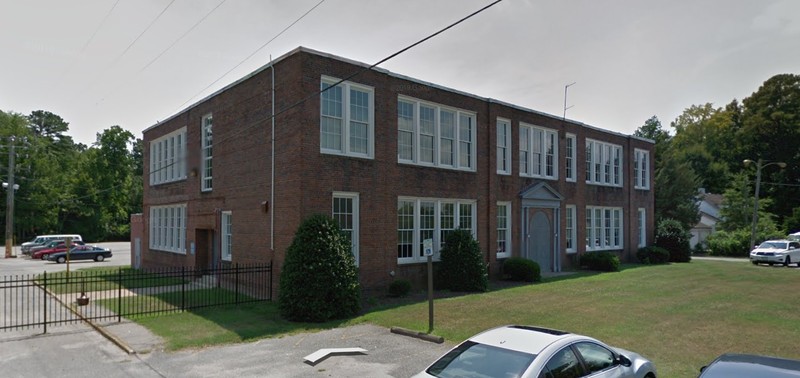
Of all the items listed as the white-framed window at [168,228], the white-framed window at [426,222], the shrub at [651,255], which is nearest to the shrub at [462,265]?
the white-framed window at [426,222]

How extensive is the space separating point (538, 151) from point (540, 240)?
14.2 ft

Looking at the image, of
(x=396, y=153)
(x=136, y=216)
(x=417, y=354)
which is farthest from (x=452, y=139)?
(x=136, y=216)

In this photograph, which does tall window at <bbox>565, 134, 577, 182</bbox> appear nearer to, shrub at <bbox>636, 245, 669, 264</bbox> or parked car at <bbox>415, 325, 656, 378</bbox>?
shrub at <bbox>636, 245, 669, 264</bbox>

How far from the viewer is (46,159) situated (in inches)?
2502

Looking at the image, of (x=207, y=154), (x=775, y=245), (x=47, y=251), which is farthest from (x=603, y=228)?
(x=47, y=251)

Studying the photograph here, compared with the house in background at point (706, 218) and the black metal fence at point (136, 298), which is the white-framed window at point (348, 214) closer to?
the black metal fence at point (136, 298)

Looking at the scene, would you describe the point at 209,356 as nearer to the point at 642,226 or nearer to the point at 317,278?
the point at 317,278

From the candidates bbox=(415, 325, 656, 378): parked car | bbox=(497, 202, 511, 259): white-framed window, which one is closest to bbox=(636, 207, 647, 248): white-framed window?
bbox=(497, 202, 511, 259): white-framed window

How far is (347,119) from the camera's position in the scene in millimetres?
16875

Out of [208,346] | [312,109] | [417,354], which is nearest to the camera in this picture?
[417,354]

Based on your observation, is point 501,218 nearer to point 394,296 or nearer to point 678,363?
point 394,296

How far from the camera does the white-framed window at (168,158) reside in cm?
2431

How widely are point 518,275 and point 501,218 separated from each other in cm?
276

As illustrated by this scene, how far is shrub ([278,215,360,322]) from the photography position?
45.1 ft
